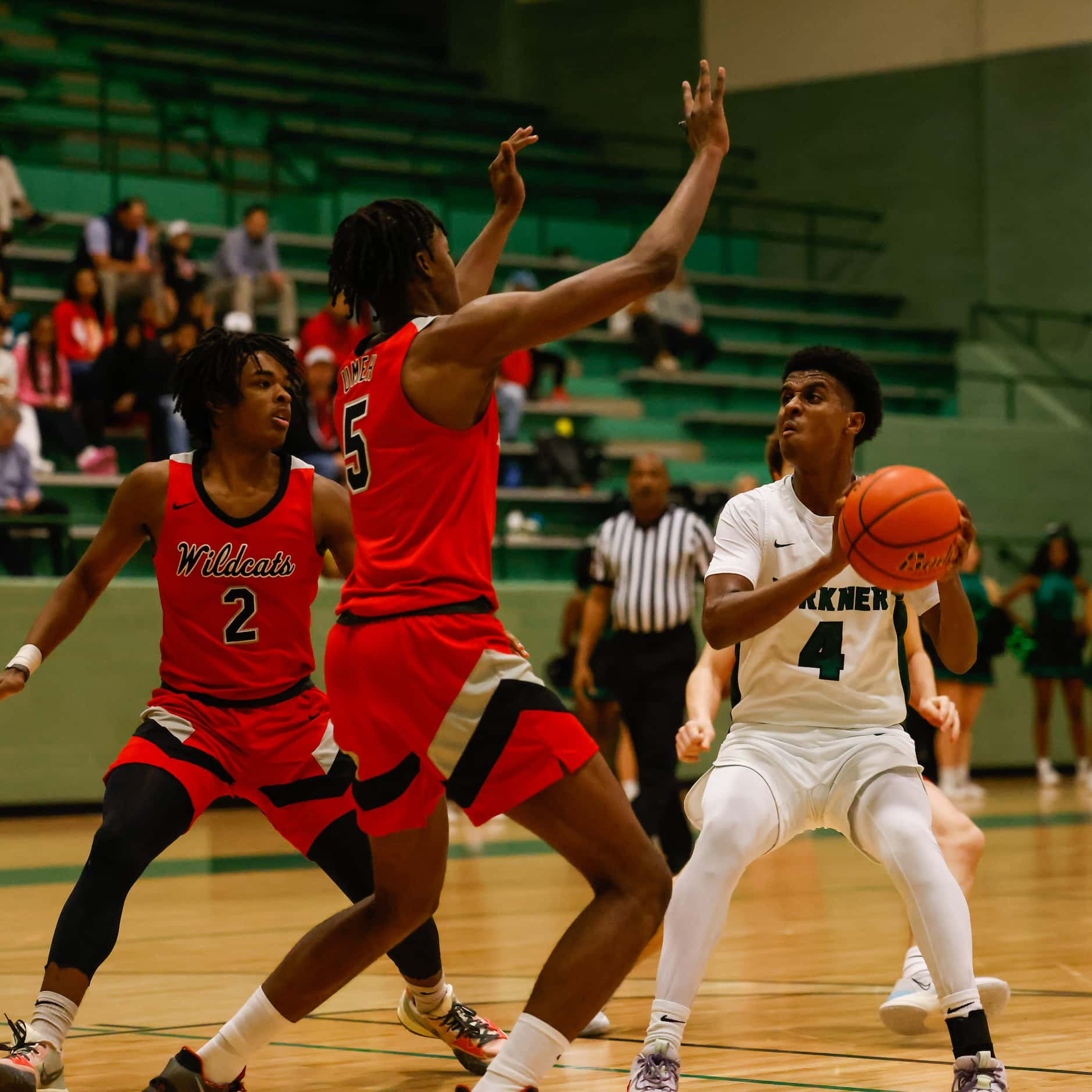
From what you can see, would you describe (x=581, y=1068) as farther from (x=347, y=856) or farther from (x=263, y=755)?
(x=263, y=755)

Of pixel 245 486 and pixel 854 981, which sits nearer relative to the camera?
pixel 245 486

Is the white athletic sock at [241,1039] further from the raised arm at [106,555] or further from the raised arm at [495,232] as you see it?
the raised arm at [495,232]

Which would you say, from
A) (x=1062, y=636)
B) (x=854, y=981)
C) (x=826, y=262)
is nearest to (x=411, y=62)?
(x=826, y=262)

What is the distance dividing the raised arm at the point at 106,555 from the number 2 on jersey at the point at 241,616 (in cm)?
28

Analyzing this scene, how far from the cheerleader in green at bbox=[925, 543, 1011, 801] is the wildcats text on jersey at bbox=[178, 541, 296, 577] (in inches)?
364

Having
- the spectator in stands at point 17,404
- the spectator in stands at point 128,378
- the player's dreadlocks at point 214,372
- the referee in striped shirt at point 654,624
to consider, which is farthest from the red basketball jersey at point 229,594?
the spectator in stands at point 128,378

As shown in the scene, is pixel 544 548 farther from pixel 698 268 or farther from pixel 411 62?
pixel 411 62

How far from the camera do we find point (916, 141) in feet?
69.7

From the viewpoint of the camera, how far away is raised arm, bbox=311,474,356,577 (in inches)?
195

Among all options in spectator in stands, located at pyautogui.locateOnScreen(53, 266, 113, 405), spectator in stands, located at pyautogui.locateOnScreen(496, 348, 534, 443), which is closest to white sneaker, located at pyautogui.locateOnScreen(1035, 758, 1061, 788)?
spectator in stands, located at pyautogui.locateOnScreen(496, 348, 534, 443)

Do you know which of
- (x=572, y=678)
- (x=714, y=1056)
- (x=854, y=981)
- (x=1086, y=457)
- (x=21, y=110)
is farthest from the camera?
(x=1086, y=457)

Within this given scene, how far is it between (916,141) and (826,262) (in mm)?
1669

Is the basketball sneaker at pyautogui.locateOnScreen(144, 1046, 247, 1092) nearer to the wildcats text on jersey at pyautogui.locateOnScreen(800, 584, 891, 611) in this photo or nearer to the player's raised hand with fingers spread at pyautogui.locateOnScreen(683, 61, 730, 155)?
the wildcats text on jersey at pyautogui.locateOnScreen(800, 584, 891, 611)

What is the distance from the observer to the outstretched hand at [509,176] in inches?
179
